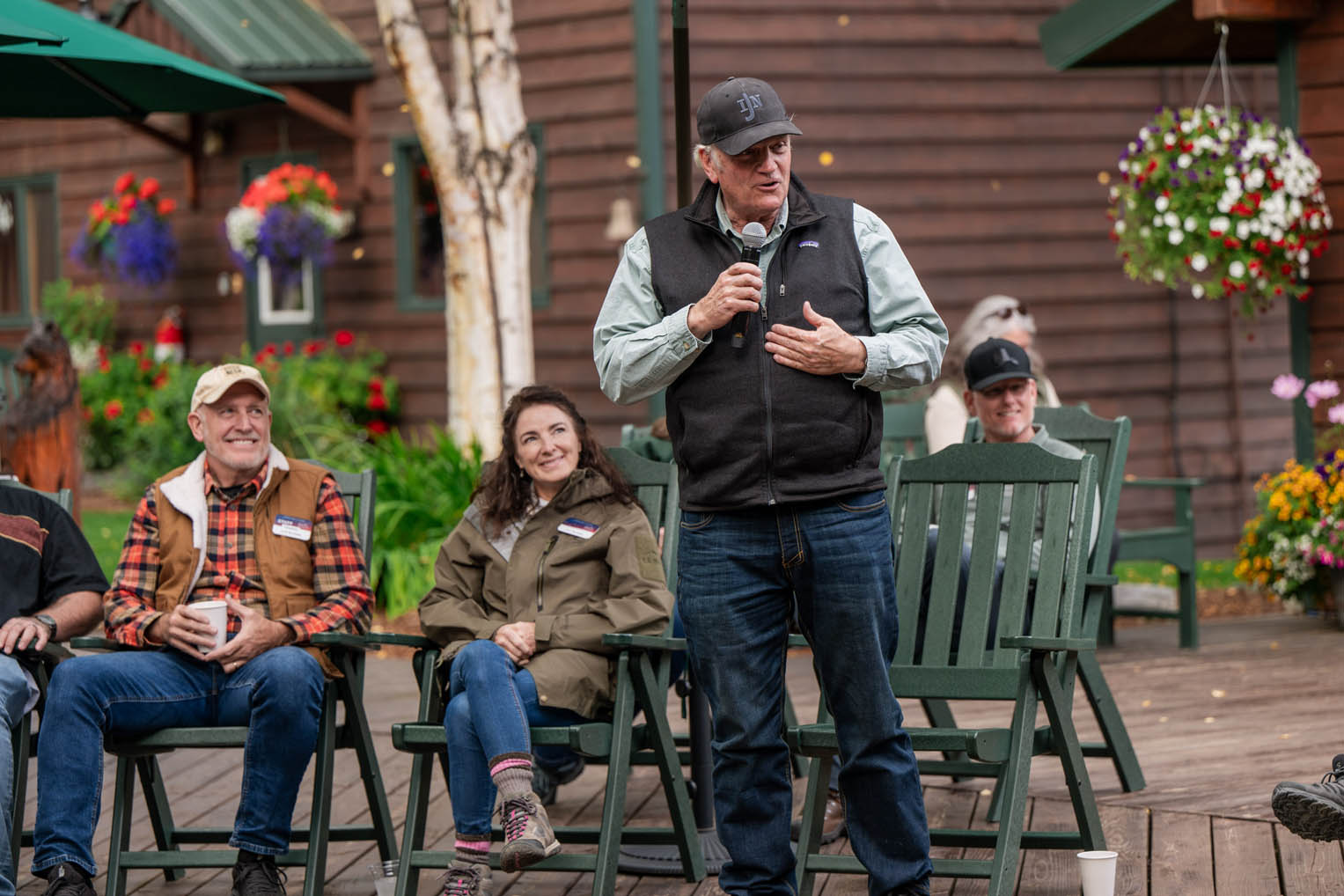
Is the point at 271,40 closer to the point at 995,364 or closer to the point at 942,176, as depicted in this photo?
the point at 942,176

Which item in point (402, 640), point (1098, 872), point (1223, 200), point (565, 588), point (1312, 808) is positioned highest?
point (1223, 200)

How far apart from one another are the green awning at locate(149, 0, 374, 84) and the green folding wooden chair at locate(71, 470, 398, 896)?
7275 millimetres

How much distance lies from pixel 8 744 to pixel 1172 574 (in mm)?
7838

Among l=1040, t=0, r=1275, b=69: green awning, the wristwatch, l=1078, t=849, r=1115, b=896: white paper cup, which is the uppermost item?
l=1040, t=0, r=1275, b=69: green awning

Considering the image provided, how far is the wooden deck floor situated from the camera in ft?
12.7

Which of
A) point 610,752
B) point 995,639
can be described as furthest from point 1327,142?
point 610,752

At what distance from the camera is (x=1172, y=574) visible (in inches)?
400

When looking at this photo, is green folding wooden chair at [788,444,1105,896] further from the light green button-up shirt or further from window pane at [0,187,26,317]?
window pane at [0,187,26,317]

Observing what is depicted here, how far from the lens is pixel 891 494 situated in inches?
164

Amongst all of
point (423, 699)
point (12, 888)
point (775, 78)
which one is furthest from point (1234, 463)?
point (12, 888)

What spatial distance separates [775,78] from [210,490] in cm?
657

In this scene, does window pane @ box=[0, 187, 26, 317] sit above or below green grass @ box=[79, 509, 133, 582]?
above

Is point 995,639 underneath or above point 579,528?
underneath

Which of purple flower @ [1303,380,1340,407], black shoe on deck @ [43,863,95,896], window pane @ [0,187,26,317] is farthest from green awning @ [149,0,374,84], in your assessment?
black shoe on deck @ [43,863,95,896]
